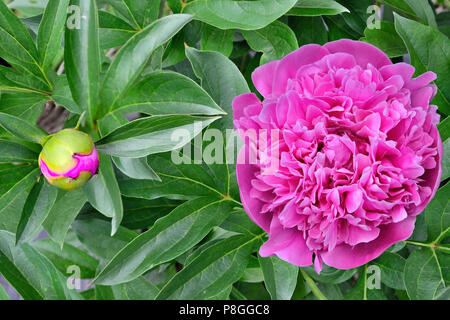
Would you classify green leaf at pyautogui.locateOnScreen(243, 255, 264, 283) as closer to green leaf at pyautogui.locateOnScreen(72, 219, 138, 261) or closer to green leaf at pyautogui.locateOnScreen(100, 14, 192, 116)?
green leaf at pyautogui.locateOnScreen(72, 219, 138, 261)

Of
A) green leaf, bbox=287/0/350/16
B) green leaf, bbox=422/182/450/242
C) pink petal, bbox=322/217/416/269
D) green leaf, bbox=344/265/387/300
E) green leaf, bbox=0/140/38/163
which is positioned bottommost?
green leaf, bbox=344/265/387/300

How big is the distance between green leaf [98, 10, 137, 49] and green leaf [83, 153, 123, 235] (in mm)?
139

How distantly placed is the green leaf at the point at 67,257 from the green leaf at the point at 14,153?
224 mm

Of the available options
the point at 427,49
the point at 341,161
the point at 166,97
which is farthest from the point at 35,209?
the point at 427,49

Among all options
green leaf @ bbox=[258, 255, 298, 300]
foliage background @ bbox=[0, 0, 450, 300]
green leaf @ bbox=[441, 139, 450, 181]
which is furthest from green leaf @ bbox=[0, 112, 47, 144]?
green leaf @ bbox=[441, 139, 450, 181]

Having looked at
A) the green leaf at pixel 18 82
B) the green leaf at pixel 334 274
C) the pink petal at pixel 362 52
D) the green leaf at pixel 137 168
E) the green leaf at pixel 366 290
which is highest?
the pink petal at pixel 362 52

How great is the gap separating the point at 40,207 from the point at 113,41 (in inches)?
7.0

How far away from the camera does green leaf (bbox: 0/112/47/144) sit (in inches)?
14.3

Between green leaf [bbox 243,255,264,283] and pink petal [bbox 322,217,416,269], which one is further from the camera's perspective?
green leaf [bbox 243,255,264,283]

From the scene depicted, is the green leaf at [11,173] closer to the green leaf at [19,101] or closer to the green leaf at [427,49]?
the green leaf at [19,101]

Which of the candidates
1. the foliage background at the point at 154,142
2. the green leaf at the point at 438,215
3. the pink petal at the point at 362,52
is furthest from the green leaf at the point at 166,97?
the green leaf at the point at 438,215

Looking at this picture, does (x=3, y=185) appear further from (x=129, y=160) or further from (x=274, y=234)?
(x=274, y=234)

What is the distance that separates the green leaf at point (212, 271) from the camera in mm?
411

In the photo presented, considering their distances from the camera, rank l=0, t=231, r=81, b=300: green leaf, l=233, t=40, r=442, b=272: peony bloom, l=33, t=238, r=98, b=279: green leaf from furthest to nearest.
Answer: l=33, t=238, r=98, b=279: green leaf
l=0, t=231, r=81, b=300: green leaf
l=233, t=40, r=442, b=272: peony bloom
